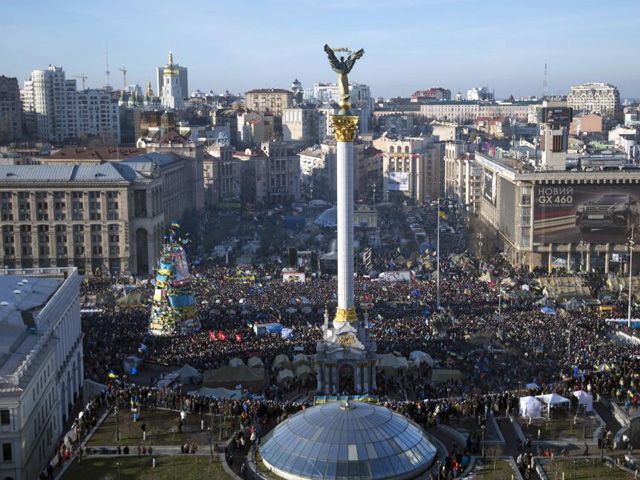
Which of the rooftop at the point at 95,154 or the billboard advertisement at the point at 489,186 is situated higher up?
the rooftop at the point at 95,154

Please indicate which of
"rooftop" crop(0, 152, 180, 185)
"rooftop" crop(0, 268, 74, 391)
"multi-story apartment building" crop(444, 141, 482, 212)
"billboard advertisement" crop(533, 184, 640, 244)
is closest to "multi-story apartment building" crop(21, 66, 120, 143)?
"multi-story apartment building" crop(444, 141, 482, 212)

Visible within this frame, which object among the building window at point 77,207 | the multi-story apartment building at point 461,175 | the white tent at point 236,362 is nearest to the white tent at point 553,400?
the white tent at point 236,362

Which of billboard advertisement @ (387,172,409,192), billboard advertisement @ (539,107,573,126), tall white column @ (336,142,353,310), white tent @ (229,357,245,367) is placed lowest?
white tent @ (229,357,245,367)

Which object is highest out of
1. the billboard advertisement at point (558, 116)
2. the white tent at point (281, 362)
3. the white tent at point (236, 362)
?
the billboard advertisement at point (558, 116)

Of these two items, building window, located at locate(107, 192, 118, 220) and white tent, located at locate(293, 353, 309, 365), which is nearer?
white tent, located at locate(293, 353, 309, 365)

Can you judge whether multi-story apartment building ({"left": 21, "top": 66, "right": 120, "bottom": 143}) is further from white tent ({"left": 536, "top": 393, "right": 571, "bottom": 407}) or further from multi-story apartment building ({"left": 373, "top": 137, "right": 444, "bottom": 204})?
white tent ({"left": 536, "top": 393, "right": 571, "bottom": 407})

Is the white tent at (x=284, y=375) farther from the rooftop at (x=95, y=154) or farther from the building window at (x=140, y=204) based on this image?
the rooftop at (x=95, y=154)
